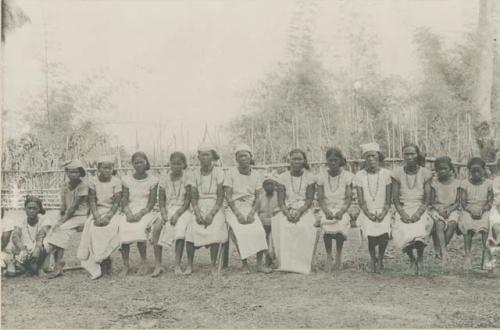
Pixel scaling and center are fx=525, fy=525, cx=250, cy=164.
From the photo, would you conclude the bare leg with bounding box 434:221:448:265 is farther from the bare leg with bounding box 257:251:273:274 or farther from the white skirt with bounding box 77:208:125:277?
the white skirt with bounding box 77:208:125:277

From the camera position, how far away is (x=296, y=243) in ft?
18.8

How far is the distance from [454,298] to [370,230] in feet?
4.09

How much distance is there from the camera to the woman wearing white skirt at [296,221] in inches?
224

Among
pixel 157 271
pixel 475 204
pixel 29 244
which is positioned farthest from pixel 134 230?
pixel 475 204

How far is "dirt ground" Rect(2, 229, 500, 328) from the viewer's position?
4.01 meters

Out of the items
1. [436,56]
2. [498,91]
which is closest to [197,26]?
[498,91]

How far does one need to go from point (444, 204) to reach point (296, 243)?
1730 millimetres

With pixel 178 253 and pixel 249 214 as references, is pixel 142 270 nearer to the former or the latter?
pixel 178 253

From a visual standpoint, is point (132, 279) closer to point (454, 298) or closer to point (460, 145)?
point (454, 298)

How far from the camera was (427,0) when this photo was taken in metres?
7.95

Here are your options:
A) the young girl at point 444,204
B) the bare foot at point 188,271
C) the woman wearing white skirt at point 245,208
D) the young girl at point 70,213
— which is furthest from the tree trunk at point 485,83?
the young girl at point 70,213

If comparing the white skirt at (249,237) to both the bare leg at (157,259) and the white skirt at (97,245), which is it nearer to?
the bare leg at (157,259)

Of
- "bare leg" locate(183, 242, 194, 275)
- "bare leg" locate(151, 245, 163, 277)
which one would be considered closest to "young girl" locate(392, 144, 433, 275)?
"bare leg" locate(183, 242, 194, 275)

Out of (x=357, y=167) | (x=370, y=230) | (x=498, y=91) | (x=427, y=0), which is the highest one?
(x=427, y=0)
